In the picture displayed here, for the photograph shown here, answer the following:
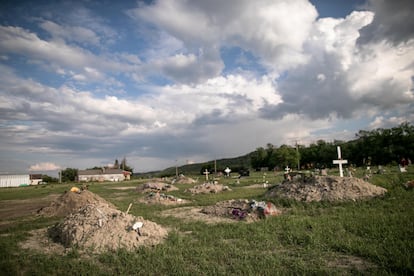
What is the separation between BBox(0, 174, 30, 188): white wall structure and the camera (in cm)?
7556

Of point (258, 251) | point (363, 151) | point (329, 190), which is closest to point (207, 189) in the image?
point (329, 190)

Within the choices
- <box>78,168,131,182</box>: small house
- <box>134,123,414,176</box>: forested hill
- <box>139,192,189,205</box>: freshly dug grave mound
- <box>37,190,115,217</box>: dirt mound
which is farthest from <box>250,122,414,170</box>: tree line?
<box>78,168,131,182</box>: small house

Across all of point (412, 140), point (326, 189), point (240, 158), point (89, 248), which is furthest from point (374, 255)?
point (240, 158)

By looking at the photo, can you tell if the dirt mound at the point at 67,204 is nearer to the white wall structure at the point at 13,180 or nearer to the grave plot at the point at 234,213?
the grave plot at the point at 234,213

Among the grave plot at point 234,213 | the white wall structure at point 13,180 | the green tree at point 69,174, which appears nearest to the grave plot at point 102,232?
the grave plot at point 234,213

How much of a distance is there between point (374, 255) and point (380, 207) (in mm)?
6091

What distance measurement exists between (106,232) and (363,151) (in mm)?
76768

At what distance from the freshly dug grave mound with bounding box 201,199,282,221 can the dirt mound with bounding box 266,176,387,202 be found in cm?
297

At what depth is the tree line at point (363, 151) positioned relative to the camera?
199ft

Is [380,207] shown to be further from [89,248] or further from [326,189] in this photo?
→ [89,248]

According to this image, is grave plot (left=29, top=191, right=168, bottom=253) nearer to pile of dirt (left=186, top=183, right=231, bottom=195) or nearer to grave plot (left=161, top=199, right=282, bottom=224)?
grave plot (left=161, top=199, right=282, bottom=224)

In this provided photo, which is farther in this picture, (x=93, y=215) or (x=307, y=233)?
(x=93, y=215)

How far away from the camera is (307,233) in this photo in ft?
24.3

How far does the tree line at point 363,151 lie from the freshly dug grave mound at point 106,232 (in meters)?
47.5
